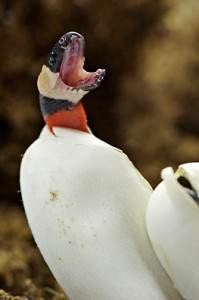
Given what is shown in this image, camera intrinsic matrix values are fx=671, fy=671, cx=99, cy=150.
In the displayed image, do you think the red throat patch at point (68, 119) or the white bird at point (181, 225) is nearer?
the white bird at point (181, 225)

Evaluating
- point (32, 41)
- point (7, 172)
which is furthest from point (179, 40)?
point (7, 172)

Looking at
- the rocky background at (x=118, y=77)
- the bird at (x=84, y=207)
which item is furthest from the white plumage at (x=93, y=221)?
the rocky background at (x=118, y=77)

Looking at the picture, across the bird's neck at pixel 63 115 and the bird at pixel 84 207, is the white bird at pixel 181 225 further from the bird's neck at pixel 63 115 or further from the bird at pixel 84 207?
the bird's neck at pixel 63 115

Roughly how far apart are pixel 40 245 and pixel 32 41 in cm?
95

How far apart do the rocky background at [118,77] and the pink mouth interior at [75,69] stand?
86 cm

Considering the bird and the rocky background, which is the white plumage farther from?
the rocky background

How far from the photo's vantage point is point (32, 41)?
1.52 meters

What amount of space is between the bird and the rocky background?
2.72 ft

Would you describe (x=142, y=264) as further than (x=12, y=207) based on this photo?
No

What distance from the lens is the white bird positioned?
576 millimetres

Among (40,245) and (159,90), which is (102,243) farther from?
(159,90)

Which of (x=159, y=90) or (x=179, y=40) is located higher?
(x=179, y=40)

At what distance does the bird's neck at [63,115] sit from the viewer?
0.67 meters

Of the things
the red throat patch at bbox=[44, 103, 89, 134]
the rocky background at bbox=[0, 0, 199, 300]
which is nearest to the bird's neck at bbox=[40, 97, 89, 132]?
the red throat patch at bbox=[44, 103, 89, 134]
